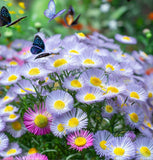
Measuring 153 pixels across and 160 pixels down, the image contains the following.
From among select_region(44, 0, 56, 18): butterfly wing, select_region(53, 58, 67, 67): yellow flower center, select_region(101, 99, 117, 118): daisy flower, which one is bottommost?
select_region(101, 99, 117, 118): daisy flower

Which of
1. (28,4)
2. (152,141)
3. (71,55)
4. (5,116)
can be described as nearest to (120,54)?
(71,55)

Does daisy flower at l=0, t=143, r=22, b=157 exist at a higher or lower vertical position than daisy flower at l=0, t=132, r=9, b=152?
lower

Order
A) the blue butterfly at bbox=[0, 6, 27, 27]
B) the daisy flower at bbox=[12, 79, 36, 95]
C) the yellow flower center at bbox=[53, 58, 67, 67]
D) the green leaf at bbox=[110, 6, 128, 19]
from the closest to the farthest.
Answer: the blue butterfly at bbox=[0, 6, 27, 27] < the yellow flower center at bbox=[53, 58, 67, 67] < the daisy flower at bbox=[12, 79, 36, 95] < the green leaf at bbox=[110, 6, 128, 19]

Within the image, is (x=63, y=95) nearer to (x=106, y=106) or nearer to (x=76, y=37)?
(x=106, y=106)

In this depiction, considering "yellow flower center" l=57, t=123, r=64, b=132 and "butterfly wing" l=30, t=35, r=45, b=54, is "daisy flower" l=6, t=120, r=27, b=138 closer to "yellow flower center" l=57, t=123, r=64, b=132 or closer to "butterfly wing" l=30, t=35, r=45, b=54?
"yellow flower center" l=57, t=123, r=64, b=132

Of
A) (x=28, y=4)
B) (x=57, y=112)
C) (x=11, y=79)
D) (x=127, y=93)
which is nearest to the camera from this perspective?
(x=57, y=112)

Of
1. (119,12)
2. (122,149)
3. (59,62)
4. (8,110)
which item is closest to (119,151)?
(122,149)

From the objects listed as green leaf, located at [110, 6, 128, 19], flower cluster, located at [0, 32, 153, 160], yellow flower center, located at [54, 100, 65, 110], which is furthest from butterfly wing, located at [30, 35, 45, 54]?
green leaf, located at [110, 6, 128, 19]
